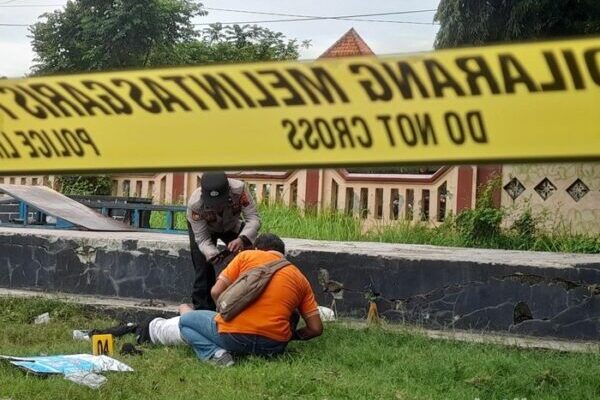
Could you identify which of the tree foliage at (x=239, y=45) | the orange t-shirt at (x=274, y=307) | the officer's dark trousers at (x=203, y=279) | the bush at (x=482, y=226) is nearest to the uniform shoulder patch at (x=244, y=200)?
Result: the officer's dark trousers at (x=203, y=279)

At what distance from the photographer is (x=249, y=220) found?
622 centimetres

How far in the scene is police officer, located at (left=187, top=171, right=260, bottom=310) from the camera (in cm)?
598

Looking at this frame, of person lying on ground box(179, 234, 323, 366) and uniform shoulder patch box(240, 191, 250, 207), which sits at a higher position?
uniform shoulder patch box(240, 191, 250, 207)

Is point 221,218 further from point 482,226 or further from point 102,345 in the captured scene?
point 482,226

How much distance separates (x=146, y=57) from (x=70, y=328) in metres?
13.4

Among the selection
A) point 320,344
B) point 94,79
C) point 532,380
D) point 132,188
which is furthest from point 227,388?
point 132,188

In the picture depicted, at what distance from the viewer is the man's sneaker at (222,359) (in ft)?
17.1

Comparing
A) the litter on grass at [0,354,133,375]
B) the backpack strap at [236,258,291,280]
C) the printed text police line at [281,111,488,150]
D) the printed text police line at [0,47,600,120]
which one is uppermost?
the printed text police line at [0,47,600,120]

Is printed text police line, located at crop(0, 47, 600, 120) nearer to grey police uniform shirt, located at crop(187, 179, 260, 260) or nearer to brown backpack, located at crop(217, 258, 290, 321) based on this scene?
brown backpack, located at crop(217, 258, 290, 321)

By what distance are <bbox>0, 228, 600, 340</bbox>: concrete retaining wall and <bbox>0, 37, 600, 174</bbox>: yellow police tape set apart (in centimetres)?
415

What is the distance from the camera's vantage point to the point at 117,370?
498 centimetres

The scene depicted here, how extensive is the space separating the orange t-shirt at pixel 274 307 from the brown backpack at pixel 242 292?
3 cm

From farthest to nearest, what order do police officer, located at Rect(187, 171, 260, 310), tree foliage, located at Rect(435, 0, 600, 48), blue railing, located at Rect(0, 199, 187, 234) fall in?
blue railing, located at Rect(0, 199, 187, 234)
tree foliage, located at Rect(435, 0, 600, 48)
police officer, located at Rect(187, 171, 260, 310)

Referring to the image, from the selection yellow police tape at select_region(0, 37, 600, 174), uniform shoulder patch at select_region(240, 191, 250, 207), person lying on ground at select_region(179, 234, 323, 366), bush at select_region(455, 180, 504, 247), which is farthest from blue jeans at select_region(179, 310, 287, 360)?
bush at select_region(455, 180, 504, 247)
